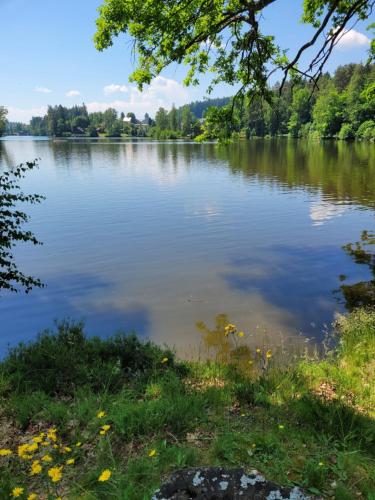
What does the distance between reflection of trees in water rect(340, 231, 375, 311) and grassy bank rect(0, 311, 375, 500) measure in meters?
4.56

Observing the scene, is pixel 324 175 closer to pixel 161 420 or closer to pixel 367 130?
pixel 161 420

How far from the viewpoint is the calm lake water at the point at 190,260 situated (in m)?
10.8

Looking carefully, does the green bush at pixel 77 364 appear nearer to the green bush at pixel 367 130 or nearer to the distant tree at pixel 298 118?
the green bush at pixel 367 130

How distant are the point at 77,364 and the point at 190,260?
31.4 ft

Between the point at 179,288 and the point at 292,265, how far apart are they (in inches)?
Answer: 207

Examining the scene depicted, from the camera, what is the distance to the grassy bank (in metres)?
3.64

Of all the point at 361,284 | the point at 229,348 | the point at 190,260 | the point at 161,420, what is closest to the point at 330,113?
the point at 190,260

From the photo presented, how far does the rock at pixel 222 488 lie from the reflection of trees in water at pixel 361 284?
968 cm

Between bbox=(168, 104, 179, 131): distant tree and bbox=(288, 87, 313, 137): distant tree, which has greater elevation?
bbox=(168, 104, 179, 131): distant tree

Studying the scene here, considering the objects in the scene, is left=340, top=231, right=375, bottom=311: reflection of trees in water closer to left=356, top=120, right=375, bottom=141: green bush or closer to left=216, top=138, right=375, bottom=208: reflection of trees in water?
left=216, top=138, right=375, bottom=208: reflection of trees in water

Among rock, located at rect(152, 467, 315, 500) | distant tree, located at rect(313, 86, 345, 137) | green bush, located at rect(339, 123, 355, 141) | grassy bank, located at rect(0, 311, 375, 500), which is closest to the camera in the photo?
rock, located at rect(152, 467, 315, 500)

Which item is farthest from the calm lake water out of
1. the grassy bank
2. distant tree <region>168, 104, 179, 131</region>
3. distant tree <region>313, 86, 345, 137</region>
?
distant tree <region>168, 104, 179, 131</region>

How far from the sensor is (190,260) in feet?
50.8

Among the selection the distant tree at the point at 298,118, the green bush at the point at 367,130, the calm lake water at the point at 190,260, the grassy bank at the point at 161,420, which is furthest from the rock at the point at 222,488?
the distant tree at the point at 298,118
